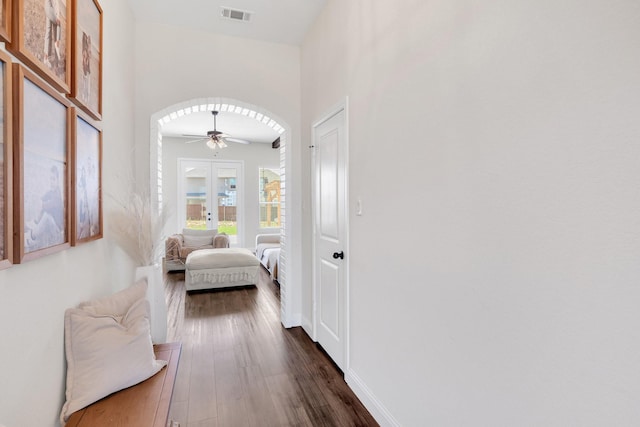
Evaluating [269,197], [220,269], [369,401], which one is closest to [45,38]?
[369,401]

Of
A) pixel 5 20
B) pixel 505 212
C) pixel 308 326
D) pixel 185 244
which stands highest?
pixel 5 20

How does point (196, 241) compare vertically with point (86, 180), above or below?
below

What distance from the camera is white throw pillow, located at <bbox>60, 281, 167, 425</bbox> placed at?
1328 mm

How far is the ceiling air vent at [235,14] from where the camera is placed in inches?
112

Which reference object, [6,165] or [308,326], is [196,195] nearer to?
[308,326]

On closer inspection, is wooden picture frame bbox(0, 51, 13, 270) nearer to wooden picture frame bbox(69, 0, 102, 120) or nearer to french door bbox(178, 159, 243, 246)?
wooden picture frame bbox(69, 0, 102, 120)

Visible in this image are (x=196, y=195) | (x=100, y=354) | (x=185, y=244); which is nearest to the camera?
(x=100, y=354)

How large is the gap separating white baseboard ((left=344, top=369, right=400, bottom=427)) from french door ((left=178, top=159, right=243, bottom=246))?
6.31m

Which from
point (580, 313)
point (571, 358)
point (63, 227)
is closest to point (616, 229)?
point (580, 313)

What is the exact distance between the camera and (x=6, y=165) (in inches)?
36.0

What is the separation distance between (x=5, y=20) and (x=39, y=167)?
18.4 inches

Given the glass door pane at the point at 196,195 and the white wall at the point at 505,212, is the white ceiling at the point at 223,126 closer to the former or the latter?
the glass door pane at the point at 196,195

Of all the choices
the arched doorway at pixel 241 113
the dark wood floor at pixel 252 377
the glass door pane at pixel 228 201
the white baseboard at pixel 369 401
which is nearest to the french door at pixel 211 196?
the glass door pane at pixel 228 201

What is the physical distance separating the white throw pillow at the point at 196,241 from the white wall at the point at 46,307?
14.3ft
